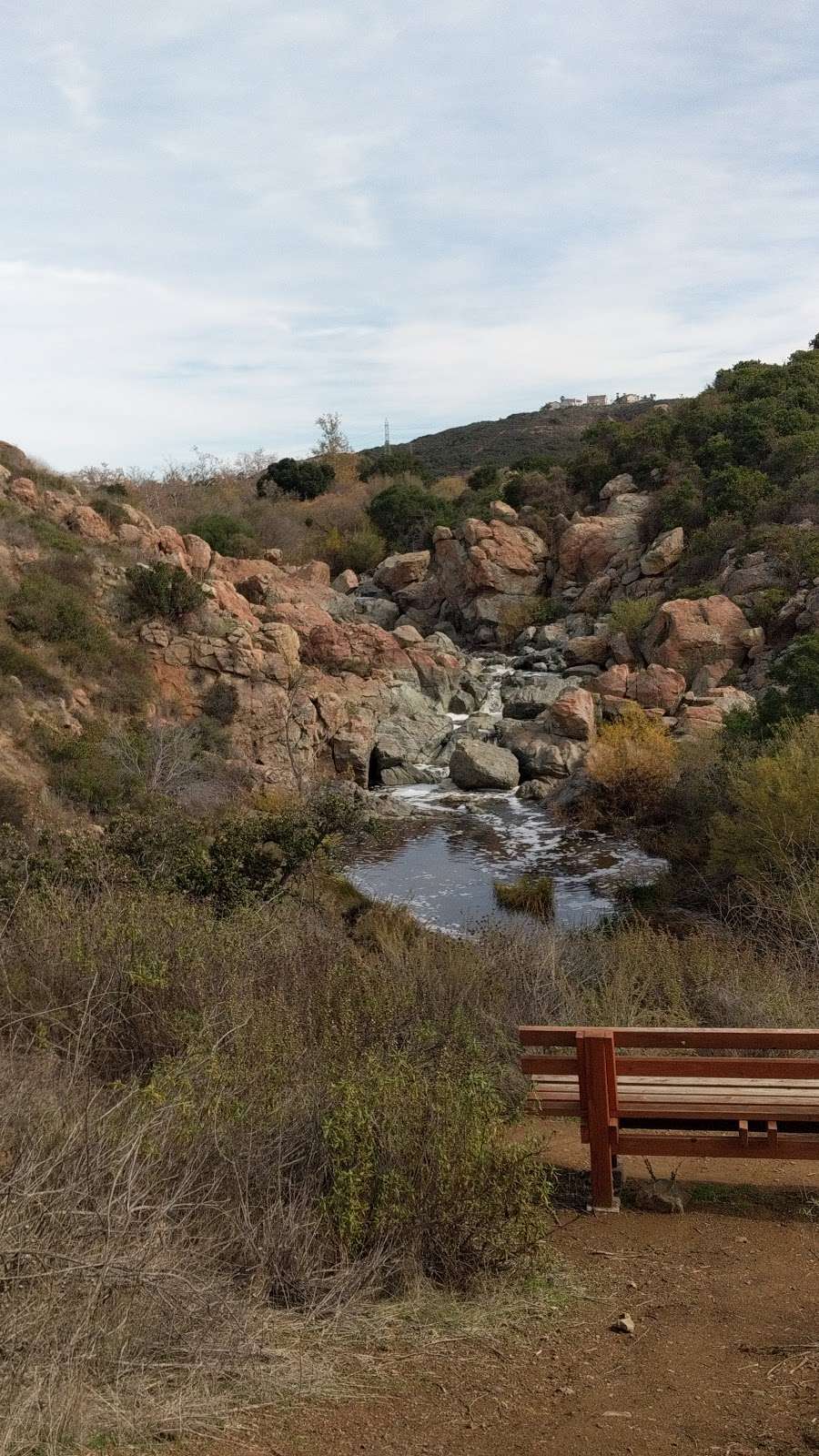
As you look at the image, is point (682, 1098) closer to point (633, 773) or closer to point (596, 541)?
point (633, 773)

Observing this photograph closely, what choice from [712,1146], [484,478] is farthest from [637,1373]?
[484,478]

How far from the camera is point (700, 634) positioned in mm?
27844

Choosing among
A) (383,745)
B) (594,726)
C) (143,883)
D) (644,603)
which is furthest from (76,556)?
(143,883)

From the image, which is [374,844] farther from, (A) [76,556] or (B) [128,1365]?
(B) [128,1365]

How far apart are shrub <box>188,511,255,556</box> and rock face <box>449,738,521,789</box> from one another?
16.0m

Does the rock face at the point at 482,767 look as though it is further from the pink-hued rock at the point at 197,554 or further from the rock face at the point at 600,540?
the rock face at the point at 600,540

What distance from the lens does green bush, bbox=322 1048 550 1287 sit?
4.10 metres

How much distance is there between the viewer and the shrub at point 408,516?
4528cm

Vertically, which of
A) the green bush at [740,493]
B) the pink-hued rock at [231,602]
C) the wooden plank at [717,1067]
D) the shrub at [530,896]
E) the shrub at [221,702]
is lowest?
the shrub at [530,896]

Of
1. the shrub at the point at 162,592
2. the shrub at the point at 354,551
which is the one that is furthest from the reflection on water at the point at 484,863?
the shrub at the point at 354,551

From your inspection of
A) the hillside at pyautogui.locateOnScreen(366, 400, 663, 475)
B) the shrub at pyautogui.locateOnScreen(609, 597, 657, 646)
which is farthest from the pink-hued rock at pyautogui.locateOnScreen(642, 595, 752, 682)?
the hillside at pyautogui.locateOnScreen(366, 400, 663, 475)

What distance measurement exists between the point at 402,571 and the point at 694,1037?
3737 cm

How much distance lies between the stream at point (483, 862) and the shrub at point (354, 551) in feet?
69.6

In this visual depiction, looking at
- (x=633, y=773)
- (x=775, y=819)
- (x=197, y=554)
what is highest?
(x=197, y=554)
